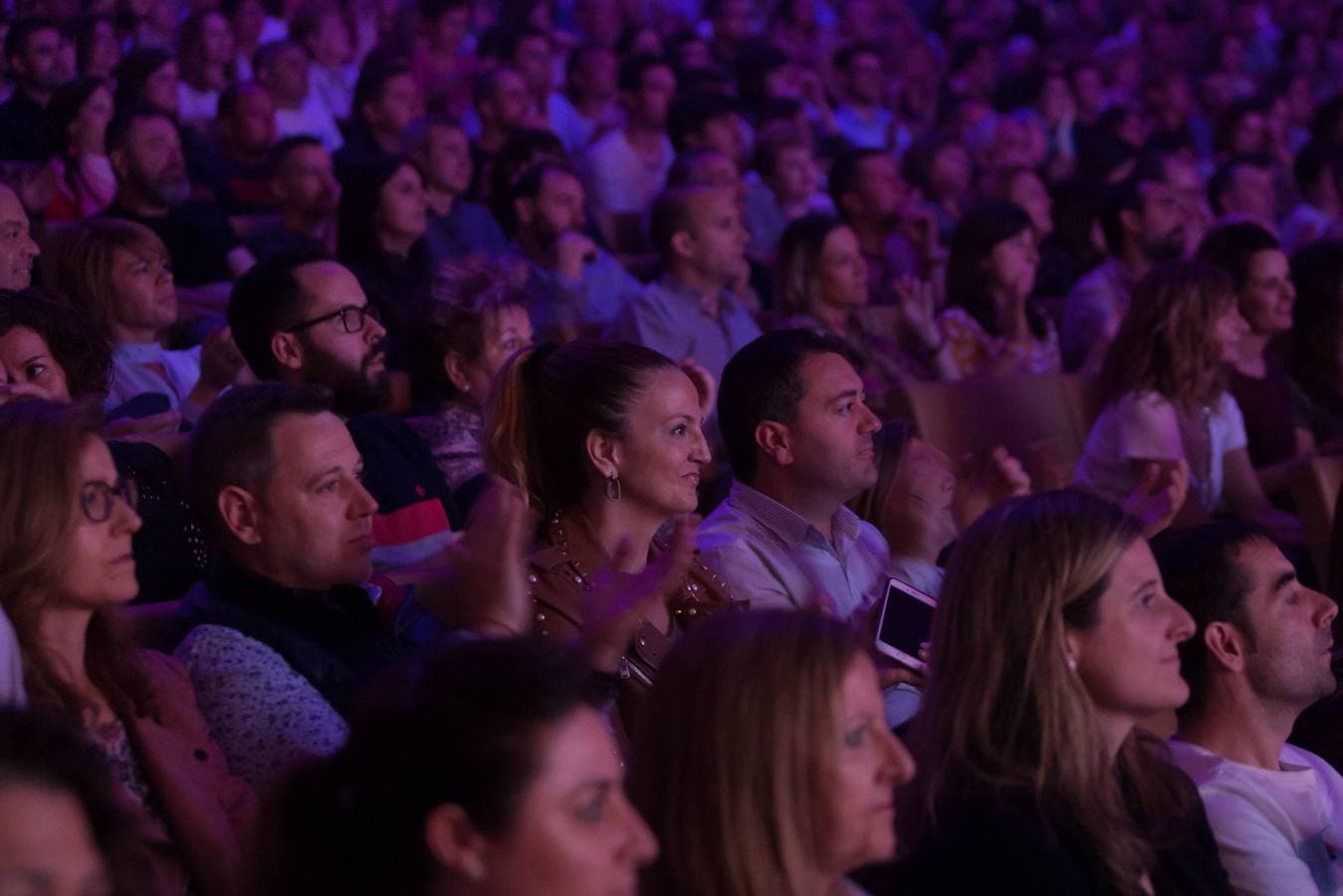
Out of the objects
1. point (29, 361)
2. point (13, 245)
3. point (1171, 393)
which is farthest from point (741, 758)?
point (1171, 393)

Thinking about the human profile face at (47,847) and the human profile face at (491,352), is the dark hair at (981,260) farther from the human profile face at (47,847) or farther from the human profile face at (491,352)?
the human profile face at (47,847)

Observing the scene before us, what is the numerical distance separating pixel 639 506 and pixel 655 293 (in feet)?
6.71

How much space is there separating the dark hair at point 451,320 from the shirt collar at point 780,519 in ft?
2.45

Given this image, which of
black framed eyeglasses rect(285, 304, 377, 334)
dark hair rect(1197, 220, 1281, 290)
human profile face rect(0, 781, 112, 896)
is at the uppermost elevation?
human profile face rect(0, 781, 112, 896)

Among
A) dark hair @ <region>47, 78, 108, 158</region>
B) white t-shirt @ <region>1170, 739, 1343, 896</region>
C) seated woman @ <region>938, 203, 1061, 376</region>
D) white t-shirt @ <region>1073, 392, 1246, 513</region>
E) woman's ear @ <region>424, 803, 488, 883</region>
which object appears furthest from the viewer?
dark hair @ <region>47, 78, 108, 158</region>

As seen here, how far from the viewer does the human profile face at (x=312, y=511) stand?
225 cm

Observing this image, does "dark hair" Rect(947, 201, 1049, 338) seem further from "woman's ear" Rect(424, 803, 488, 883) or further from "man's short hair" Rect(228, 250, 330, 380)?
"woman's ear" Rect(424, 803, 488, 883)

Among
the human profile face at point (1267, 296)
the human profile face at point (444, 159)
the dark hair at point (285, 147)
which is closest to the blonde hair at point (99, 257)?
the dark hair at point (285, 147)

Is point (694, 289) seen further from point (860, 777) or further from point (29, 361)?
point (860, 777)

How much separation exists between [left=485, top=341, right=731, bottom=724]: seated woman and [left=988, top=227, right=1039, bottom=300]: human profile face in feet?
8.44

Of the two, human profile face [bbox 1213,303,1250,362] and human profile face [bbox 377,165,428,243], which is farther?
human profile face [bbox 377,165,428,243]

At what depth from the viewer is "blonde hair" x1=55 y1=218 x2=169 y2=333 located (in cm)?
366

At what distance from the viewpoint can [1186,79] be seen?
9.16 m

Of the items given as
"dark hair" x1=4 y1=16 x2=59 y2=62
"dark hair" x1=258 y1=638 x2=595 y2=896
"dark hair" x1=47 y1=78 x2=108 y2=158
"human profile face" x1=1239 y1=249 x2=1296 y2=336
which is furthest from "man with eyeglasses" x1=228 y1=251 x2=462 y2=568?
"dark hair" x1=4 y1=16 x2=59 y2=62
